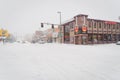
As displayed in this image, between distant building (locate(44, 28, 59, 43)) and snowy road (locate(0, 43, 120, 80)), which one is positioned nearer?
snowy road (locate(0, 43, 120, 80))

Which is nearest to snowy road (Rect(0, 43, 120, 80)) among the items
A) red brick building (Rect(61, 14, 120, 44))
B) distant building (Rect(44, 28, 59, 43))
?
red brick building (Rect(61, 14, 120, 44))

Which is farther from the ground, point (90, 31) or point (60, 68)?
point (90, 31)

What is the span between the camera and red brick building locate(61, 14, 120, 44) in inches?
1945

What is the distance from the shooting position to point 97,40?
52688 mm

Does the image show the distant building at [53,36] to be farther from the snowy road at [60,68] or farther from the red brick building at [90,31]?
the snowy road at [60,68]

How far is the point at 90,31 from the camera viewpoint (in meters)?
50.6

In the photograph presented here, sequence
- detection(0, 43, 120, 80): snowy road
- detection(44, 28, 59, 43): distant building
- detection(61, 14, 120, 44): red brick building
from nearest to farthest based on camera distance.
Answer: detection(0, 43, 120, 80): snowy road → detection(61, 14, 120, 44): red brick building → detection(44, 28, 59, 43): distant building

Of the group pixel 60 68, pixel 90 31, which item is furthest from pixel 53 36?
pixel 60 68

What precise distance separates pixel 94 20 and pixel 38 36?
7295cm

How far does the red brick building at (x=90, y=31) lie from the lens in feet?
162

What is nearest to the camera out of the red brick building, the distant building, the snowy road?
the snowy road

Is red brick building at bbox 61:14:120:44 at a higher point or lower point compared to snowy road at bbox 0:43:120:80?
higher

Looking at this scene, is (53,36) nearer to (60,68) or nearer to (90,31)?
(90,31)

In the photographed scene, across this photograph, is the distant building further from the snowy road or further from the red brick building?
the snowy road
